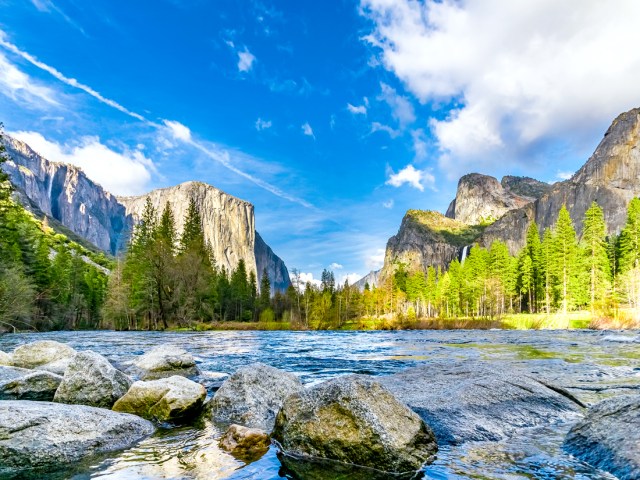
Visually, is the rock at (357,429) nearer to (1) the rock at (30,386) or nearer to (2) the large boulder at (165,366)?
(1) the rock at (30,386)

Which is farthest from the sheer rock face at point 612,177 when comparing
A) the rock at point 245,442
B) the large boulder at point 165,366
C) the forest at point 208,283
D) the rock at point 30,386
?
the rock at point 30,386

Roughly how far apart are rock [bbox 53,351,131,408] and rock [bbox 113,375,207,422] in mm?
681

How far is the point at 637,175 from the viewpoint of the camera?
168 metres

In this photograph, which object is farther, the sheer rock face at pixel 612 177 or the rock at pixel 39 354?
the sheer rock face at pixel 612 177

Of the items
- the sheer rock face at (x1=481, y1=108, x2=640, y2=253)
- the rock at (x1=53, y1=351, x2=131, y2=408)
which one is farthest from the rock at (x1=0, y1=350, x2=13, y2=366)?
the sheer rock face at (x1=481, y1=108, x2=640, y2=253)

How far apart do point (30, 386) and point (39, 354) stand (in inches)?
235

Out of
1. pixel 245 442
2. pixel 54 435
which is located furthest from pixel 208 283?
pixel 245 442

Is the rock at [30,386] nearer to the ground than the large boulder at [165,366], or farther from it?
farther from it

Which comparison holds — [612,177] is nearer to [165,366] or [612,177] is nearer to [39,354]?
[165,366]

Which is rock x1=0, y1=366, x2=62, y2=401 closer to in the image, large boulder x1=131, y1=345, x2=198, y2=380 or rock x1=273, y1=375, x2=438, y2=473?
large boulder x1=131, y1=345, x2=198, y2=380

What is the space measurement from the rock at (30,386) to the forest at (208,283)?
26.0 meters

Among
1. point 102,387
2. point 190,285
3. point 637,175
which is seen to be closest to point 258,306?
point 190,285

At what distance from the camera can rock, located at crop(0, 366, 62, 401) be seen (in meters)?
8.12

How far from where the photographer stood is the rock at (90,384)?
815 centimetres
